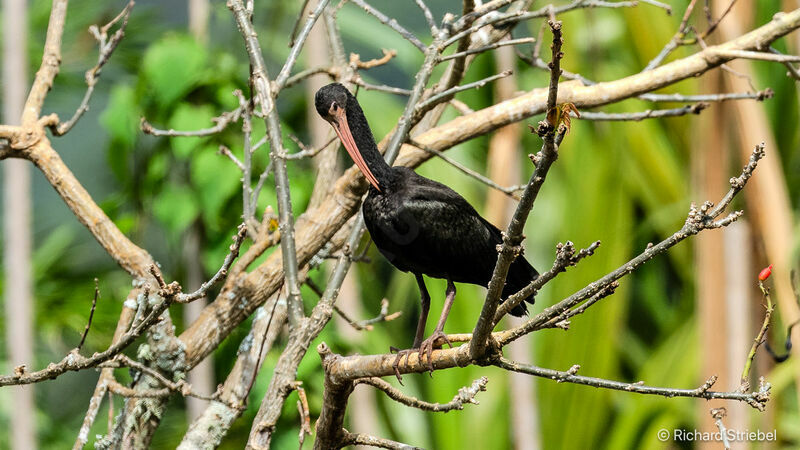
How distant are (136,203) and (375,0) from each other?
305 centimetres

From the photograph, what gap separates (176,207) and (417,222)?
167cm

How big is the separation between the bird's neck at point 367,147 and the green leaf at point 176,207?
1.33 metres

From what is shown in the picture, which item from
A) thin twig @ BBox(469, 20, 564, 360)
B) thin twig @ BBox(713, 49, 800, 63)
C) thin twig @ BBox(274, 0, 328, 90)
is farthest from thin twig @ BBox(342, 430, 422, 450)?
thin twig @ BBox(713, 49, 800, 63)

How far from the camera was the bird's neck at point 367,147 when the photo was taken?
2533mm

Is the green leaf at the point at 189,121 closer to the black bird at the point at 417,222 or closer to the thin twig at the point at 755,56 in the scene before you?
the black bird at the point at 417,222

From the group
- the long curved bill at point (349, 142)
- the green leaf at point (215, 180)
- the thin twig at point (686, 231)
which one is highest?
the green leaf at point (215, 180)

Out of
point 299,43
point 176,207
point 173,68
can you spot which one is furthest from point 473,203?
point 299,43

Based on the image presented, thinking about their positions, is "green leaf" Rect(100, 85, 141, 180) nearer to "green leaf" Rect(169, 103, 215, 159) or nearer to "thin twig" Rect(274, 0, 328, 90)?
"green leaf" Rect(169, 103, 215, 159)

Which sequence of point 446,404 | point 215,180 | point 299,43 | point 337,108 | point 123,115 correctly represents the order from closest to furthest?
point 446,404, point 299,43, point 337,108, point 215,180, point 123,115

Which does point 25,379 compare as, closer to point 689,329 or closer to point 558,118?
point 558,118

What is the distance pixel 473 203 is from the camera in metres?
5.79

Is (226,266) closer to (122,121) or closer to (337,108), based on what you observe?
(337,108)

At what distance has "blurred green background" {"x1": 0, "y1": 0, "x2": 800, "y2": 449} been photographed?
4.04 meters

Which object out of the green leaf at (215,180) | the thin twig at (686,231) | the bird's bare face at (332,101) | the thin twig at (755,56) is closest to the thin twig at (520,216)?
the thin twig at (686,231)
